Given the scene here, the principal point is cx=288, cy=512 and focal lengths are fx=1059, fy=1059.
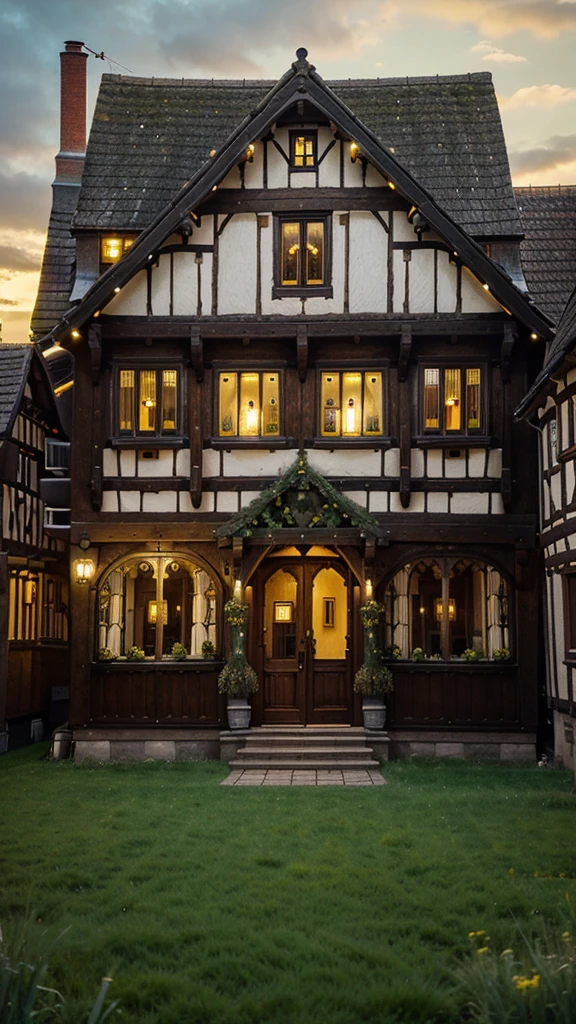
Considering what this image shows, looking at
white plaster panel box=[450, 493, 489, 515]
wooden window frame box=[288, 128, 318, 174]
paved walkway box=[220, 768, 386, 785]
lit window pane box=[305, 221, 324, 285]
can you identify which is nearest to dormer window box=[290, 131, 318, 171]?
wooden window frame box=[288, 128, 318, 174]

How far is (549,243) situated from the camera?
20.8 metres

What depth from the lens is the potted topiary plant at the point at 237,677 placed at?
1755 centimetres

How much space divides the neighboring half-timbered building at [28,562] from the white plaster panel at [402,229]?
7.55m

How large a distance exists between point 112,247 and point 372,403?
5.78 m

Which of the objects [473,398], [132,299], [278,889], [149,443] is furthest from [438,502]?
[278,889]

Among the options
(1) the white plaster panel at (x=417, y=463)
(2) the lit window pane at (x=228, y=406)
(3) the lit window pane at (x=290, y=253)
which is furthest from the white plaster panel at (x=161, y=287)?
(1) the white plaster panel at (x=417, y=463)

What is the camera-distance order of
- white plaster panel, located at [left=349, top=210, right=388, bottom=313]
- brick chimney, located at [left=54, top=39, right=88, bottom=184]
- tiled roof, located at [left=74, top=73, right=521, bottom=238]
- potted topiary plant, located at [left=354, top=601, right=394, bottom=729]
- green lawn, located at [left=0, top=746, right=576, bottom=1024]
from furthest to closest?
brick chimney, located at [left=54, top=39, right=88, bottom=184]
tiled roof, located at [left=74, top=73, right=521, bottom=238]
white plaster panel, located at [left=349, top=210, right=388, bottom=313]
potted topiary plant, located at [left=354, top=601, right=394, bottom=729]
green lawn, located at [left=0, top=746, right=576, bottom=1024]

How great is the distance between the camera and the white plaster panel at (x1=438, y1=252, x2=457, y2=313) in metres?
18.0

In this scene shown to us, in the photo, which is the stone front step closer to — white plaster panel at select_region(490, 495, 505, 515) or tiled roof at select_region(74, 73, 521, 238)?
white plaster panel at select_region(490, 495, 505, 515)

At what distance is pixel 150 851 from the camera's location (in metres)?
10.8

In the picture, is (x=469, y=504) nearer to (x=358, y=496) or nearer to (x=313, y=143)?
(x=358, y=496)

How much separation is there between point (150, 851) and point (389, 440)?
30.2ft

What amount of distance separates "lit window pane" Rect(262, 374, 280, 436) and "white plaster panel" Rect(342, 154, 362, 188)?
351 cm

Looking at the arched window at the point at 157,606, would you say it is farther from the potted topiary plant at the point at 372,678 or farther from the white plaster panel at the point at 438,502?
the white plaster panel at the point at 438,502
